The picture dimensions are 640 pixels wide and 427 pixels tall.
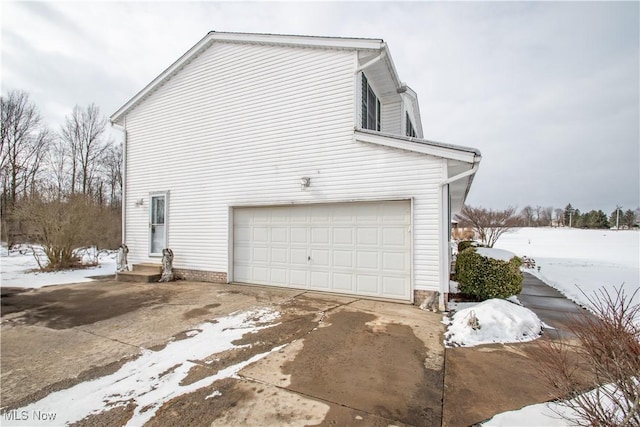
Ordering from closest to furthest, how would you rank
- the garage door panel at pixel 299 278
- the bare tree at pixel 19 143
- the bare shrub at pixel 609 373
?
1. the bare shrub at pixel 609 373
2. the garage door panel at pixel 299 278
3. the bare tree at pixel 19 143

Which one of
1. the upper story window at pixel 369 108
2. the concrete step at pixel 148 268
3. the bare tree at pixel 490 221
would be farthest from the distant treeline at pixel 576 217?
the concrete step at pixel 148 268

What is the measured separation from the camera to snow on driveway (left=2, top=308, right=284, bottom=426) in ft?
9.11

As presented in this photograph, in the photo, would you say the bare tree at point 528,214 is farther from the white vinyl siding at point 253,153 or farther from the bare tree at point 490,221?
the white vinyl siding at point 253,153

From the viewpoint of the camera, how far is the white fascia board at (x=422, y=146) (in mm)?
5816

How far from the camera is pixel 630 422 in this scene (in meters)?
1.76

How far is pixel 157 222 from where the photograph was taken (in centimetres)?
1022

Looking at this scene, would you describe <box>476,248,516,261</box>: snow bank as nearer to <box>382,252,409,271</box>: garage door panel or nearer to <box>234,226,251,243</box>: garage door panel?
<box>382,252,409,271</box>: garage door panel

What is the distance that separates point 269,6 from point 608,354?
10.7 metres

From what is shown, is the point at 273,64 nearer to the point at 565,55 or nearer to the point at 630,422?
the point at 630,422

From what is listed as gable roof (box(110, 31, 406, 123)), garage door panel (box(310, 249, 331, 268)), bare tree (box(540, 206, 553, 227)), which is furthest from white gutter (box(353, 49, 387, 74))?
bare tree (box(540, 206, 553, 227))

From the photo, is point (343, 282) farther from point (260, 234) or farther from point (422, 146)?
→ point (422, 146)

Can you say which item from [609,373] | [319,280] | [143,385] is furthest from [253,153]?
[609,373]

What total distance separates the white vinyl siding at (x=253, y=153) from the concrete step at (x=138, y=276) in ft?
2.45

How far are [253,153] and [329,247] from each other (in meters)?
3.62
